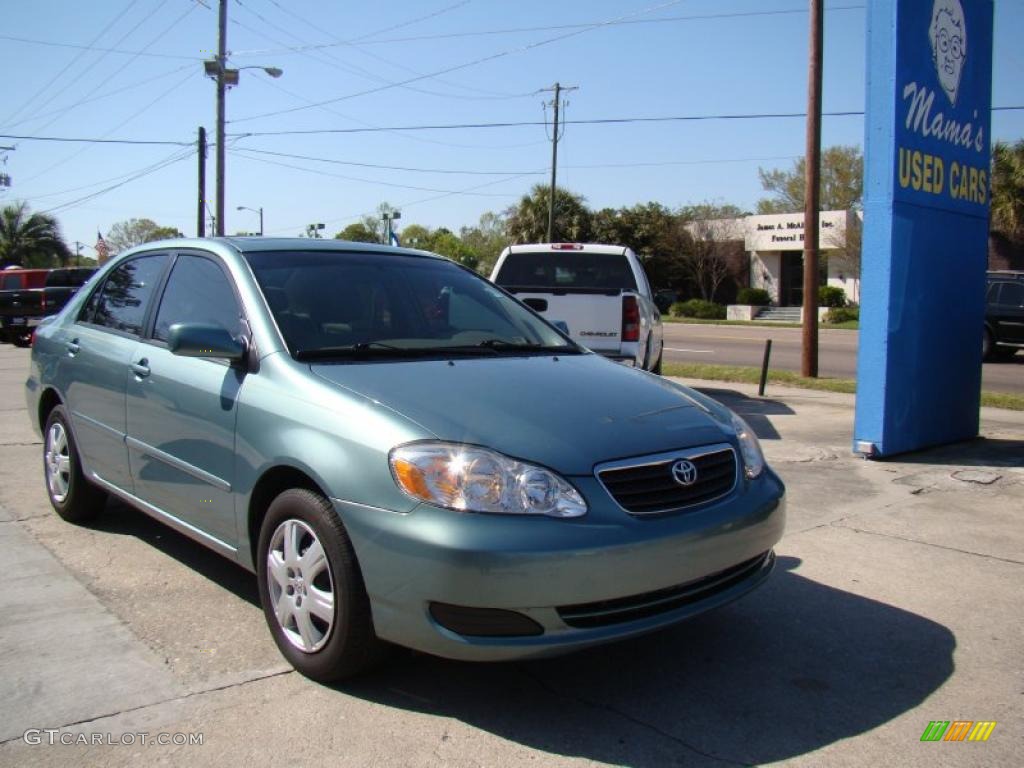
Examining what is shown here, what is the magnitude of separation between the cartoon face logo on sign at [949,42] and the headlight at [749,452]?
5.63m

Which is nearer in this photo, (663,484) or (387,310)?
(663,484)

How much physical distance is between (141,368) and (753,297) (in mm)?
40303

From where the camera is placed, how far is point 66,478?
212 inches

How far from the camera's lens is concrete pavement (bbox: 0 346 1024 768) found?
2930 millimetres

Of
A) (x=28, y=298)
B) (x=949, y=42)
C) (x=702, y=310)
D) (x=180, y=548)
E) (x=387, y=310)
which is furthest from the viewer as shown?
(x=702, y=310)

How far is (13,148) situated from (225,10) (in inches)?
1107

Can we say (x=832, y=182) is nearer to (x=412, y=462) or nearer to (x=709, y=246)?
(x=709, y=246)

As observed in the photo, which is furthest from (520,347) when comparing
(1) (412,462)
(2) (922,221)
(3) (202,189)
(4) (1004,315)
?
(3) (202,189)

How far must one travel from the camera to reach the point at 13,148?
159 ft

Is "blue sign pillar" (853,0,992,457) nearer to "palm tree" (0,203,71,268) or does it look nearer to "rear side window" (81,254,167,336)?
"rear side window" (81,254,167,336)

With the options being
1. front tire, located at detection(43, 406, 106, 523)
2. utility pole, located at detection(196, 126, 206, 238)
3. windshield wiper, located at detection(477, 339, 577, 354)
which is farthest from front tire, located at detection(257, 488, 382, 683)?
utility pole, located at detection(196, 126, 206, 238)

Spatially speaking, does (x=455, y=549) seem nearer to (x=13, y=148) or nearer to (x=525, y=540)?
(x=525, y=540)

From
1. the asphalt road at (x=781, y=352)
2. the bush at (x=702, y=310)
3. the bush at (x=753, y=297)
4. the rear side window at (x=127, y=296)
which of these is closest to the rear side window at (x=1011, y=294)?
the asphalt road at (x=781, y=352)

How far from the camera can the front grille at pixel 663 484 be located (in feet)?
10.1
